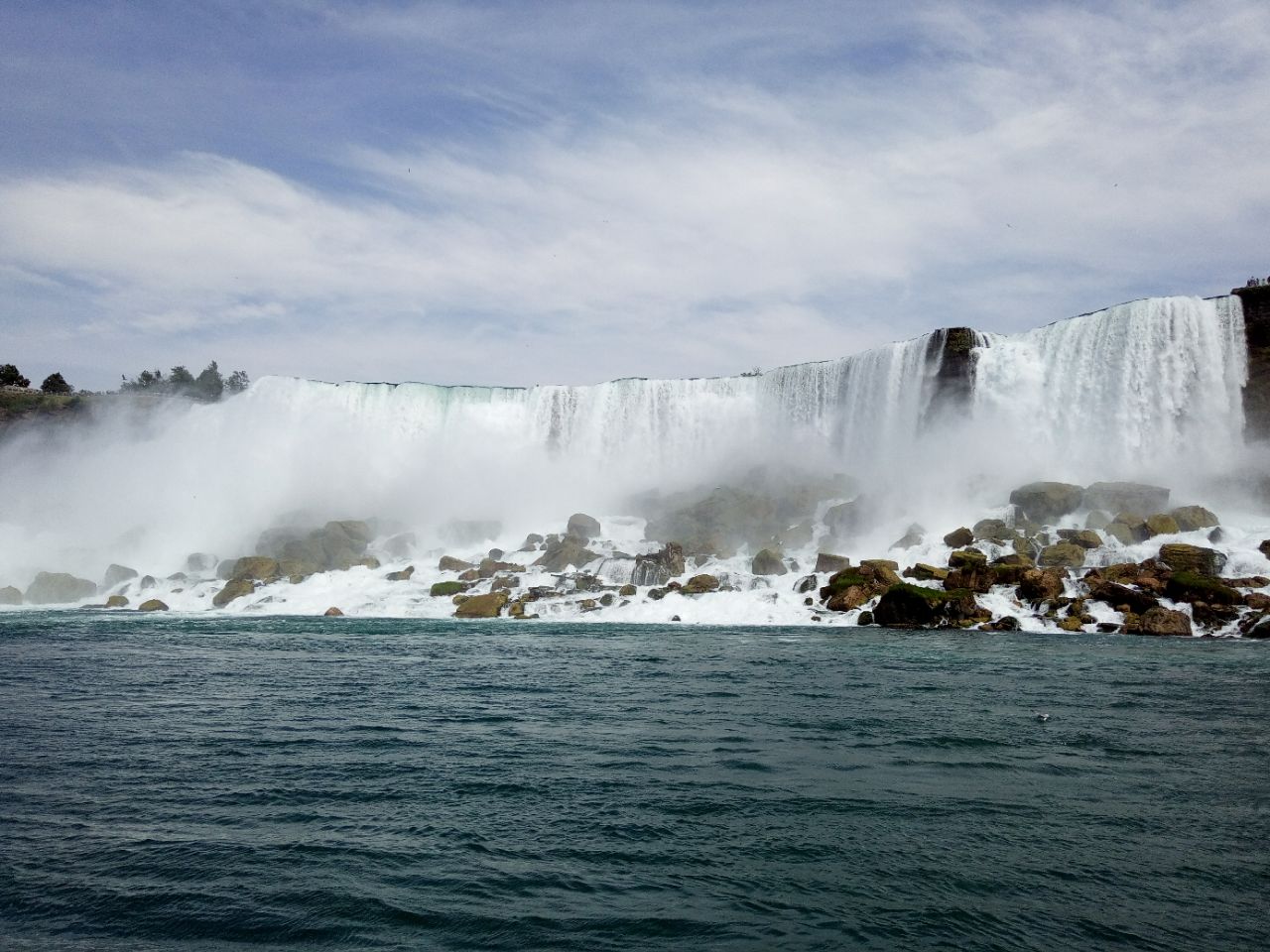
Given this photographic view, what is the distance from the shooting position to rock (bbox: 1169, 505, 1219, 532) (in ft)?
95.1

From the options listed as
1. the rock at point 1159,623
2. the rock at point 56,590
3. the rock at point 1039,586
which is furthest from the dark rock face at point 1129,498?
the rock at point 56,590

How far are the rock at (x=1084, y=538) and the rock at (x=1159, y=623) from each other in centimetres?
592

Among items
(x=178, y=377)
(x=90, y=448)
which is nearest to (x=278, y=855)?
(x=90, y=448)

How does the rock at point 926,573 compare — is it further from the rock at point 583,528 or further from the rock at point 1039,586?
the rock at point 583,528

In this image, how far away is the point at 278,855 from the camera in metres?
6.17

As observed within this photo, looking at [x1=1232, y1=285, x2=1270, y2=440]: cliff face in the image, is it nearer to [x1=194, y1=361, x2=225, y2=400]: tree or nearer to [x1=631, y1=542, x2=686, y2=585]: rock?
[x1=631, y1=542, x2=686, y2=585]: rock

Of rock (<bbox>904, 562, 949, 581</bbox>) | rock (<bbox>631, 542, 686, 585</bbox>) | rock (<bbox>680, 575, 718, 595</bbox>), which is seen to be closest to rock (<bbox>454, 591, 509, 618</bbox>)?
rock (<bbox>631, 542, 686, 585</bbox>)

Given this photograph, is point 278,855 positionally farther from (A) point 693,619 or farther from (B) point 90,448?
(B) point 90,448

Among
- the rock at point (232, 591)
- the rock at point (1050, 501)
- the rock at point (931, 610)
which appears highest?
the rock at point (1050, 501)

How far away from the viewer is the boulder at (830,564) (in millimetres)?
30922

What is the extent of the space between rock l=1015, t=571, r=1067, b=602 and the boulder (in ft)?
21.3

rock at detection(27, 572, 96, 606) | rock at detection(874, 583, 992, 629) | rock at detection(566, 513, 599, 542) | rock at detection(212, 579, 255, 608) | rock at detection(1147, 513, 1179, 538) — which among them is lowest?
rock at detection(27, 572, 96, 606)

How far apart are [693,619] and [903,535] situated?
1079 cm

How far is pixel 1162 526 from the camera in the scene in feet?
94.4
